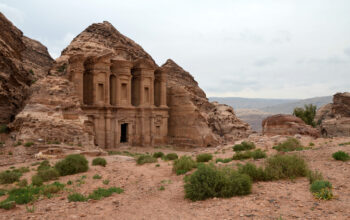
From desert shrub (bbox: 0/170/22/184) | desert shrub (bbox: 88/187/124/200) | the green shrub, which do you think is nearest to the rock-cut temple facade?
desert shrub (bbox: 0/170/22/184)

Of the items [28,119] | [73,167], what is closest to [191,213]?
[73,167]

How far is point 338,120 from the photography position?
31.4 metres

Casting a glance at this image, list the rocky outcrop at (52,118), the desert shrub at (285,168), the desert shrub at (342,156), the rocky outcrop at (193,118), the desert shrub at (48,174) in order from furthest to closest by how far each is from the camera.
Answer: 1. the rocky outcrop at (193,118)
2. the rocky outcrop at (52,118)
3. the desert shrub at (48,174)
4. the desert shrub at (342,156)
5. the desert shrub at (285,168)

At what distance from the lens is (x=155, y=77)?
119 ft

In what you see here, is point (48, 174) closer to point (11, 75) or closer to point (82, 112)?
point (82, 112)

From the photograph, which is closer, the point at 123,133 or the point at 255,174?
the point at 255,174

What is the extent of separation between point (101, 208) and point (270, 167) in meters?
5.76

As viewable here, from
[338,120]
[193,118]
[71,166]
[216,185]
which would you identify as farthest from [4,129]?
[338,120]

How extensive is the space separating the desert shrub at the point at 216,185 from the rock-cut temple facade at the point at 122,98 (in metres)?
21.7

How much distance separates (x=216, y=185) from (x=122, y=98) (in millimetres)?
25327

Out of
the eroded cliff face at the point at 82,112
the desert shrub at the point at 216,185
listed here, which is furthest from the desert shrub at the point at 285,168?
the eroded cliff face at the point at 82,112

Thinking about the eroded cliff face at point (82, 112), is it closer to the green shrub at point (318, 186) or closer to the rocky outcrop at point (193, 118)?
the rocky outcrop at point (193, 118)

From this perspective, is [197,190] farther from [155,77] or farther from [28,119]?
[155,77]

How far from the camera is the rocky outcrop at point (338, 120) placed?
3056 centimetres
